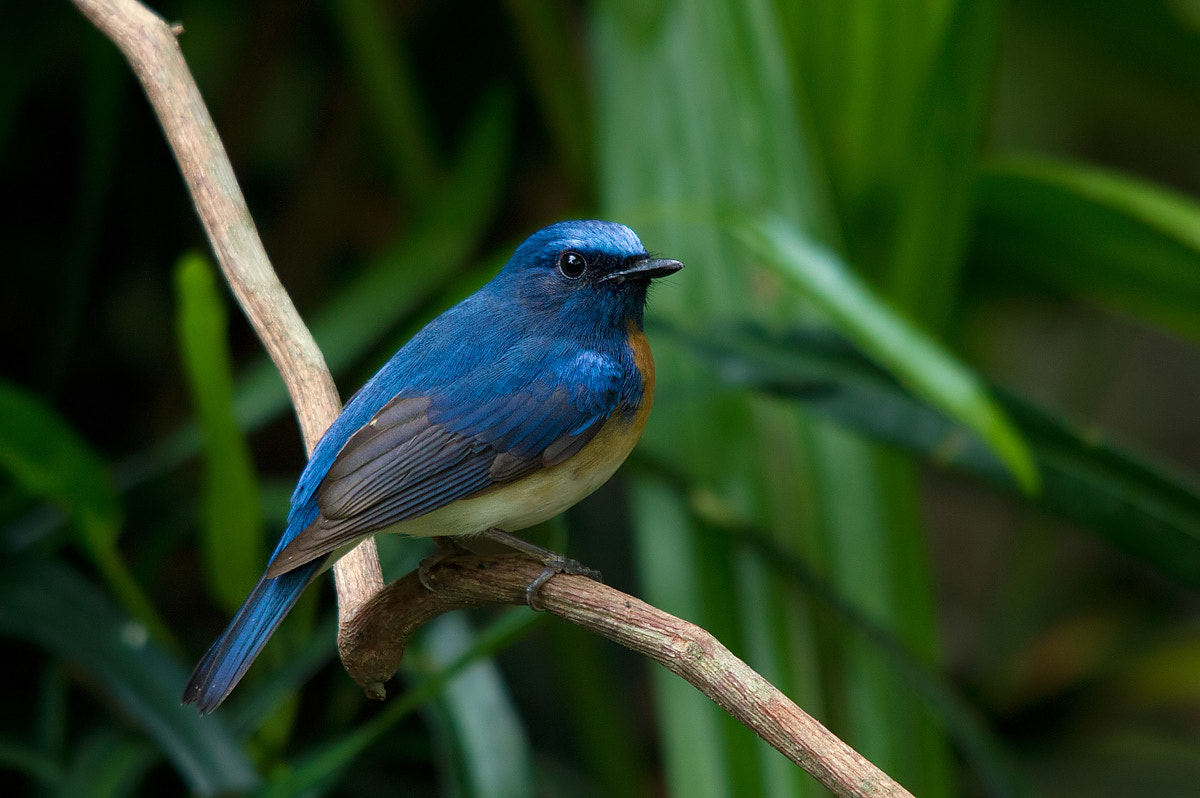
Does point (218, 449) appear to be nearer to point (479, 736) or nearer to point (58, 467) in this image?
point (58, 467)

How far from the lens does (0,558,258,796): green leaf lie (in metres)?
2.21

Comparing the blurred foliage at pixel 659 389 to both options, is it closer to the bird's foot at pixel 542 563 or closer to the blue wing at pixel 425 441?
the bird's foot at pixel 542 563

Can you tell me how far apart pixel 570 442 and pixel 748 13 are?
4.43 ft

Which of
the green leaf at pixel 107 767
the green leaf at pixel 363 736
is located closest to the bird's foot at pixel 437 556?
the green leaf at pixel 363 736

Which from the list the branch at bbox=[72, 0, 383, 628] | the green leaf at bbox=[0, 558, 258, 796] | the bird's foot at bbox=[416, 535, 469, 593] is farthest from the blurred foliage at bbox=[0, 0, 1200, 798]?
the bird's foot at bbox=[416, 535, 469, 593]

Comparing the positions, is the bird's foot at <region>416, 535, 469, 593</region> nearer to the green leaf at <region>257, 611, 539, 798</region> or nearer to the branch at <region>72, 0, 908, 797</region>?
the branch at <region>72, 0, 908, 797</region>

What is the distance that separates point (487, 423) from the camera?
168 centimetres

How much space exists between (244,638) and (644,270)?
781mm

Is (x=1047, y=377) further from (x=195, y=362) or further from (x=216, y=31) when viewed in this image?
(x=195, y=362)

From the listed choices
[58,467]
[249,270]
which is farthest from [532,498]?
[58,467]

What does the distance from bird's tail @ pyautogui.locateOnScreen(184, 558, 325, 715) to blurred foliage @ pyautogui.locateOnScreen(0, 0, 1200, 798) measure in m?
0.52

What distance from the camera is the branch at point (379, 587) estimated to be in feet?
4.03

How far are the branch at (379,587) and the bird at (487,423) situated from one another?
0.27 ft

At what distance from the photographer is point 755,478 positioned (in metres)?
2.48
